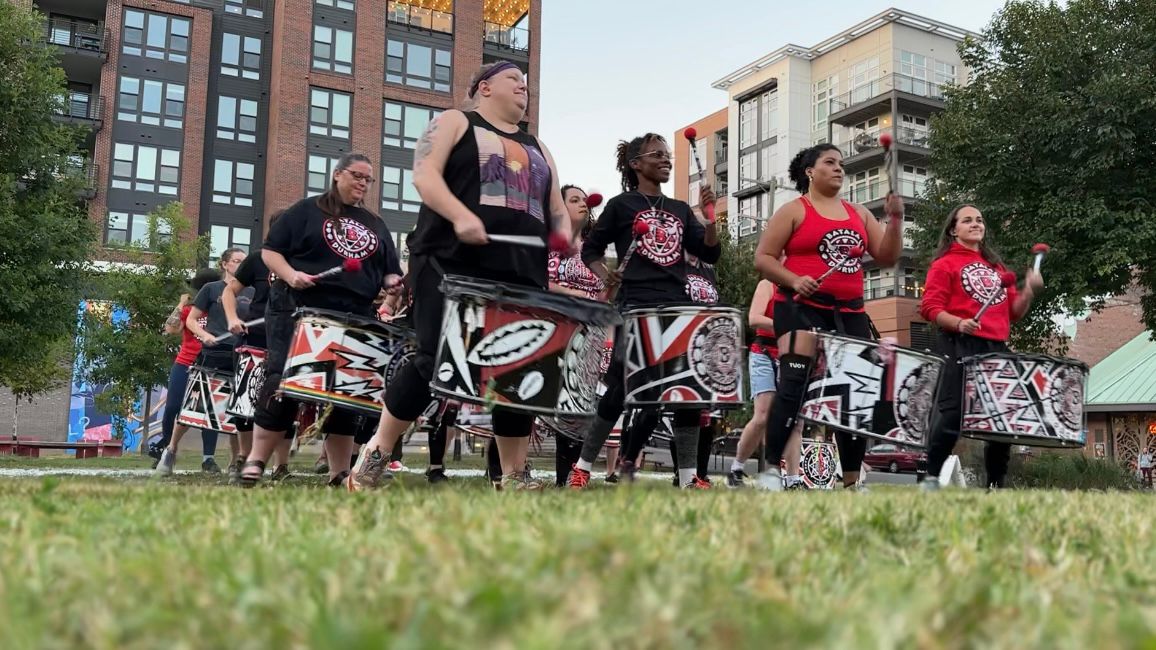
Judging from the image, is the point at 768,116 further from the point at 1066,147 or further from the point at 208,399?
the point at 208,399

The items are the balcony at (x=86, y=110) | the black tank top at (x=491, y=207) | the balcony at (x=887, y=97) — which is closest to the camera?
the black tank top at (x=491, y=207)

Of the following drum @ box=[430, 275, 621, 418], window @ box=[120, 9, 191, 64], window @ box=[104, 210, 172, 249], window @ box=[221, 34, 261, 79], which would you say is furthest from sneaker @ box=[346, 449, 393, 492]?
window @ box=[221, 34, 261, 79]

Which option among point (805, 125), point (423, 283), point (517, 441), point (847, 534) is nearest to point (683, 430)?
point (517, 441)

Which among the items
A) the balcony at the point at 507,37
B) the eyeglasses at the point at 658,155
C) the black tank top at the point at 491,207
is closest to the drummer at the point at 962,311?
the eyeglasses at the point at 658,155

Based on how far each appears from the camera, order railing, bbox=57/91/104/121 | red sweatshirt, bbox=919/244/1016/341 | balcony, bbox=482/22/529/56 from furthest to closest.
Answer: balcony, bbox=482/22/529/56 < railing, bbox=57/91/104/121 < red sweatshirt, bbox=919/244/1016/341

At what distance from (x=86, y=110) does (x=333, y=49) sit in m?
10.8

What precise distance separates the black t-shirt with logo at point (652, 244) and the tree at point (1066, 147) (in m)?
14.9

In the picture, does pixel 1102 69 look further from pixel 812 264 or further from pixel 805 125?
pixel 805 125

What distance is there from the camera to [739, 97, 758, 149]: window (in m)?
52.5

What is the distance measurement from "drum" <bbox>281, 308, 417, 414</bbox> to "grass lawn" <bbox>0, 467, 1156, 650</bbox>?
2.92 metres

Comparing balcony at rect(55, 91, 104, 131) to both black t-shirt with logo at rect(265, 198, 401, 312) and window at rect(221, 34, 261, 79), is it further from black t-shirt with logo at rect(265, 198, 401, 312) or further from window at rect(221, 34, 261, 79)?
black t-shirt with logo at rect(265, 198, 401, 312)

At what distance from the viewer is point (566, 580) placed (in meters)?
1.45

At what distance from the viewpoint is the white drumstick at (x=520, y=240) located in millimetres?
4623

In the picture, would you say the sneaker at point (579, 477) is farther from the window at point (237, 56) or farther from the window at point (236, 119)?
the window at point (237, 56)
